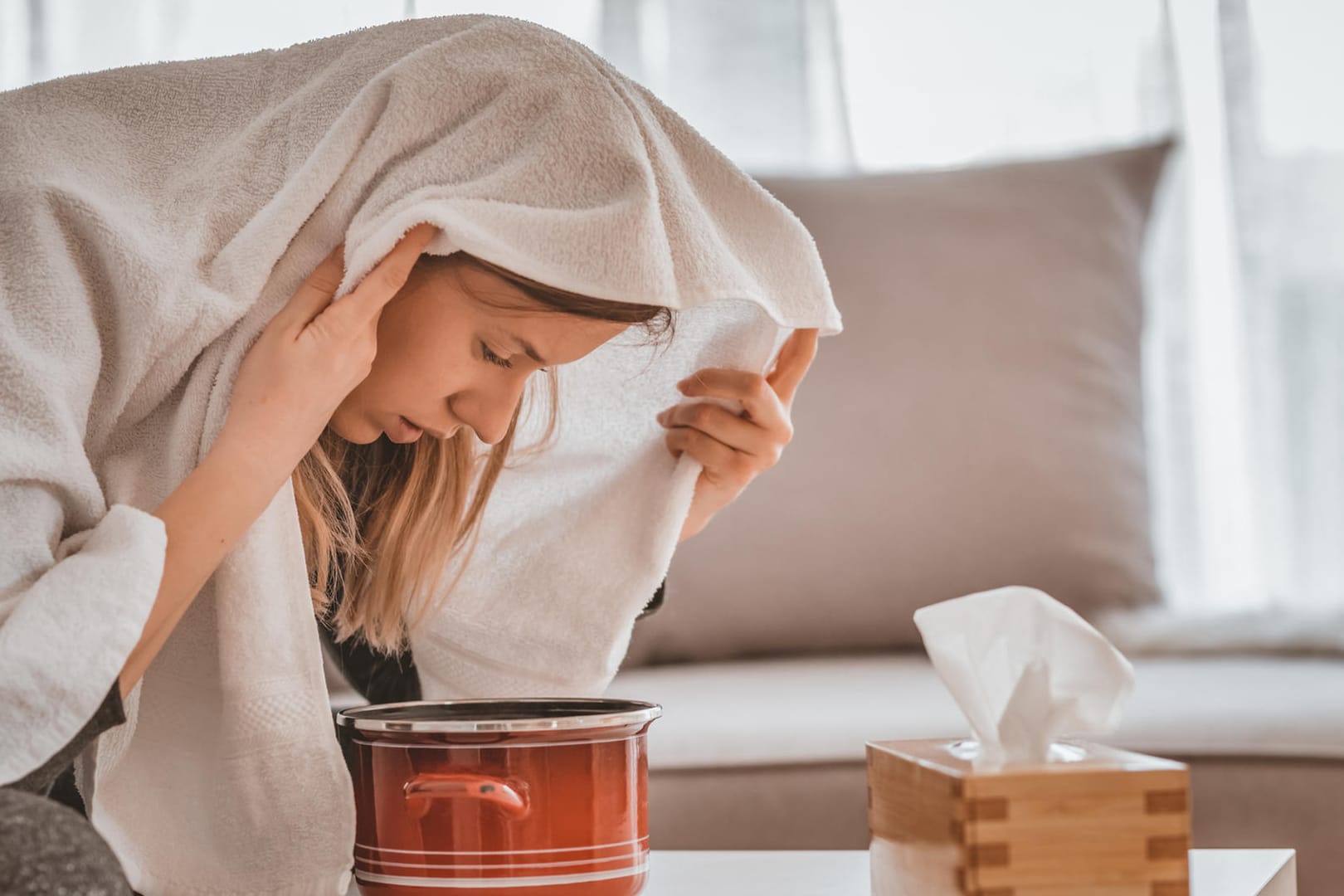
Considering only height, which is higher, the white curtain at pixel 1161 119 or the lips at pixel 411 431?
the white curtain at pixel 1161 119

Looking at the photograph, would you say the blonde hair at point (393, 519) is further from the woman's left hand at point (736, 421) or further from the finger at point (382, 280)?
the finger at point (382, 280)

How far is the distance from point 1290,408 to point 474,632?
1.14 meters

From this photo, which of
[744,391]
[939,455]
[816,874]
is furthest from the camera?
[939,455]

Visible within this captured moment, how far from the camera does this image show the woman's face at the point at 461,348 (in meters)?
0.82

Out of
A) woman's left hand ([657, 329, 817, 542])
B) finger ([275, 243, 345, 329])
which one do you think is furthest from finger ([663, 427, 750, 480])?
finger ([275, 243, 345, 329])

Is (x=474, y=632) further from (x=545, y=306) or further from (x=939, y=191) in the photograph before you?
(x=939, y=191)

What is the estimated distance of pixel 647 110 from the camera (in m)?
0.78

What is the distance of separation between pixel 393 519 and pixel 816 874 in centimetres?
45

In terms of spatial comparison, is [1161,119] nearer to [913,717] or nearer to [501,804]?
[913,717]

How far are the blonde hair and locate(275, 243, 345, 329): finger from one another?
0.60 feet

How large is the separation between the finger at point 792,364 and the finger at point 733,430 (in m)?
0.04

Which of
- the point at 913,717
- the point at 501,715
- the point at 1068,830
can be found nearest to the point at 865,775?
the point at 913,717

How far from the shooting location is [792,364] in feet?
3.35

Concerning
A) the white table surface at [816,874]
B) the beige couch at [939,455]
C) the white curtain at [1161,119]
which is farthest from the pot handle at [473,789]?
the white curtain at [1161,119]
